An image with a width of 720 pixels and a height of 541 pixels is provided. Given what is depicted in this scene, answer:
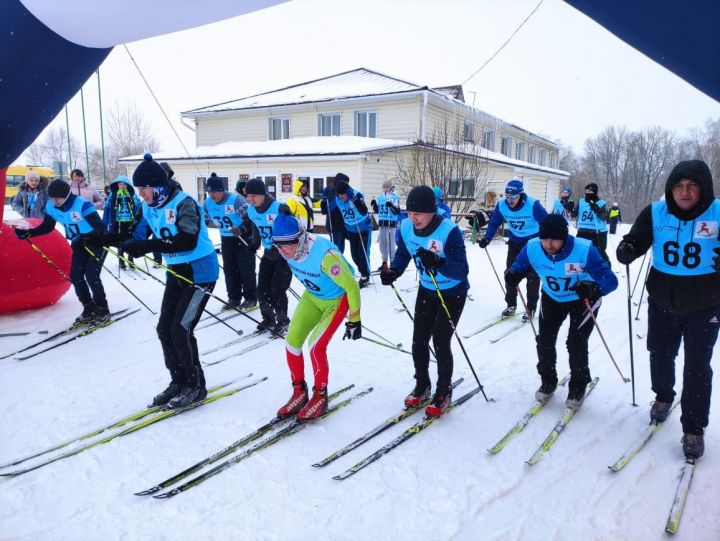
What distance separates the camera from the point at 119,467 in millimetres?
3170

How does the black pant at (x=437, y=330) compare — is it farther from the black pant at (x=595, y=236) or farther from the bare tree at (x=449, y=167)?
the bare tree at (x=449, y=167)

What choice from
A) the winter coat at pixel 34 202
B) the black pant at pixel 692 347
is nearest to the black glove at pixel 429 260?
the black pant at pixel 692 347

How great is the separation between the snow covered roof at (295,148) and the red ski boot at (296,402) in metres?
14.2

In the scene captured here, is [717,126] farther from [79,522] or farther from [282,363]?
[282,363]

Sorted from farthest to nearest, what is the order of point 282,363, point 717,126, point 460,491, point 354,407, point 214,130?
1. point 214,130
2. point 282,363
3. point 354,407
4. point 460,491
5. point 717,126

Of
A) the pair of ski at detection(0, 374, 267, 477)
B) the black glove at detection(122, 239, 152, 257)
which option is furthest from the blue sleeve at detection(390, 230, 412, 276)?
the black glove at detection(122, 239, 152, 257)

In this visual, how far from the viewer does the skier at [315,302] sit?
11.6ft

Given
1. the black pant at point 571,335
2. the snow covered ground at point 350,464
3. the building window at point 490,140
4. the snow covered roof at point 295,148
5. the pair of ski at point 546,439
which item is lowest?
the snow covered ground at point 350,464

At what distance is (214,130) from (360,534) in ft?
78.7

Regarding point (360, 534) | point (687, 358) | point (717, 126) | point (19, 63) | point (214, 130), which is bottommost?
point (360, 534)

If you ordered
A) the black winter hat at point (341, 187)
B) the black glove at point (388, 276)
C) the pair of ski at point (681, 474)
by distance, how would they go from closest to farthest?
the pair of ski at point (681, 474), the black glove at point (388, 276), the black winter hat at point (341, 187)

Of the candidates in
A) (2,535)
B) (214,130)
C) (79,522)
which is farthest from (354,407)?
(214,130)

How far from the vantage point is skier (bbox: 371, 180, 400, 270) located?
9.93 m

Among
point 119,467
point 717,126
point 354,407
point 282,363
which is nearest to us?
point 717,126
